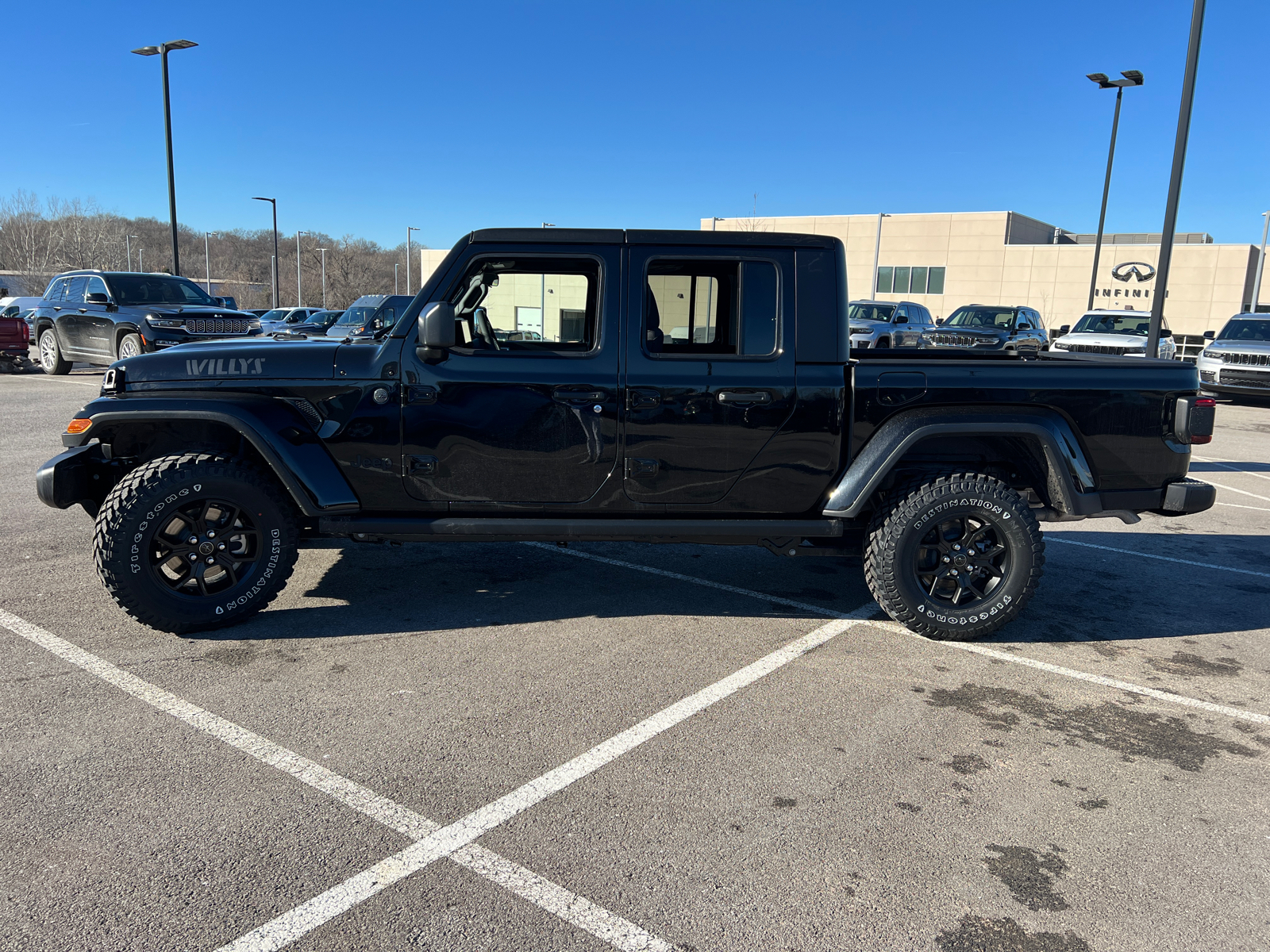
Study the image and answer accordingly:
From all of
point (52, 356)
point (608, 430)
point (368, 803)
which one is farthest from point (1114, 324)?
point (52, 356)

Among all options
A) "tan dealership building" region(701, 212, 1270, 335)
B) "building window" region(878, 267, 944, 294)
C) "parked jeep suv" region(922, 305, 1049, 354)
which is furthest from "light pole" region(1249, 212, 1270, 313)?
"parked jeep suv" region(922, 305, 1049, 354)

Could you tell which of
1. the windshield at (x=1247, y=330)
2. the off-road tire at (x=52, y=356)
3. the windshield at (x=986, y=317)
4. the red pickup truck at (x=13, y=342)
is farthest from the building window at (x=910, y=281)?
the off-road tire at (x=52, y=356)

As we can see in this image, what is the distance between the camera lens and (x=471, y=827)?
2.78 m

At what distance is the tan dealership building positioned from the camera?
163ft

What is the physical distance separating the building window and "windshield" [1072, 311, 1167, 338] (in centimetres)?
3850

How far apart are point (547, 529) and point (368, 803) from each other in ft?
5.75

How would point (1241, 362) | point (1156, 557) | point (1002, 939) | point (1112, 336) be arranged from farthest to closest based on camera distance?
1. point (1112, 336)
2. point (1241, 362)
3. point (1156, 557)
4. point (1002, 939)

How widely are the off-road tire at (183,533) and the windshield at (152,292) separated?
1199 centimetres

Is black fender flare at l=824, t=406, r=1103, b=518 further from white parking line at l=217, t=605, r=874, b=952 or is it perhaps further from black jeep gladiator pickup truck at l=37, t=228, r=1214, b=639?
white parking line at l=217, t=605, r=874, b=952

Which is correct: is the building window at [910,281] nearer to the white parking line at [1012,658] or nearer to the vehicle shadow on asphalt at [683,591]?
the vehicle shadow on asphalt at [683,591]

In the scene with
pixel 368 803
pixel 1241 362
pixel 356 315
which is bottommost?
pixel 368 803

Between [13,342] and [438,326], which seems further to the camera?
[13,342]

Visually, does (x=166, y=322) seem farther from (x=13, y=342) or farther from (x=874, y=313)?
(x=874, y=313)

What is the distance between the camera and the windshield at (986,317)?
22.0 metres
